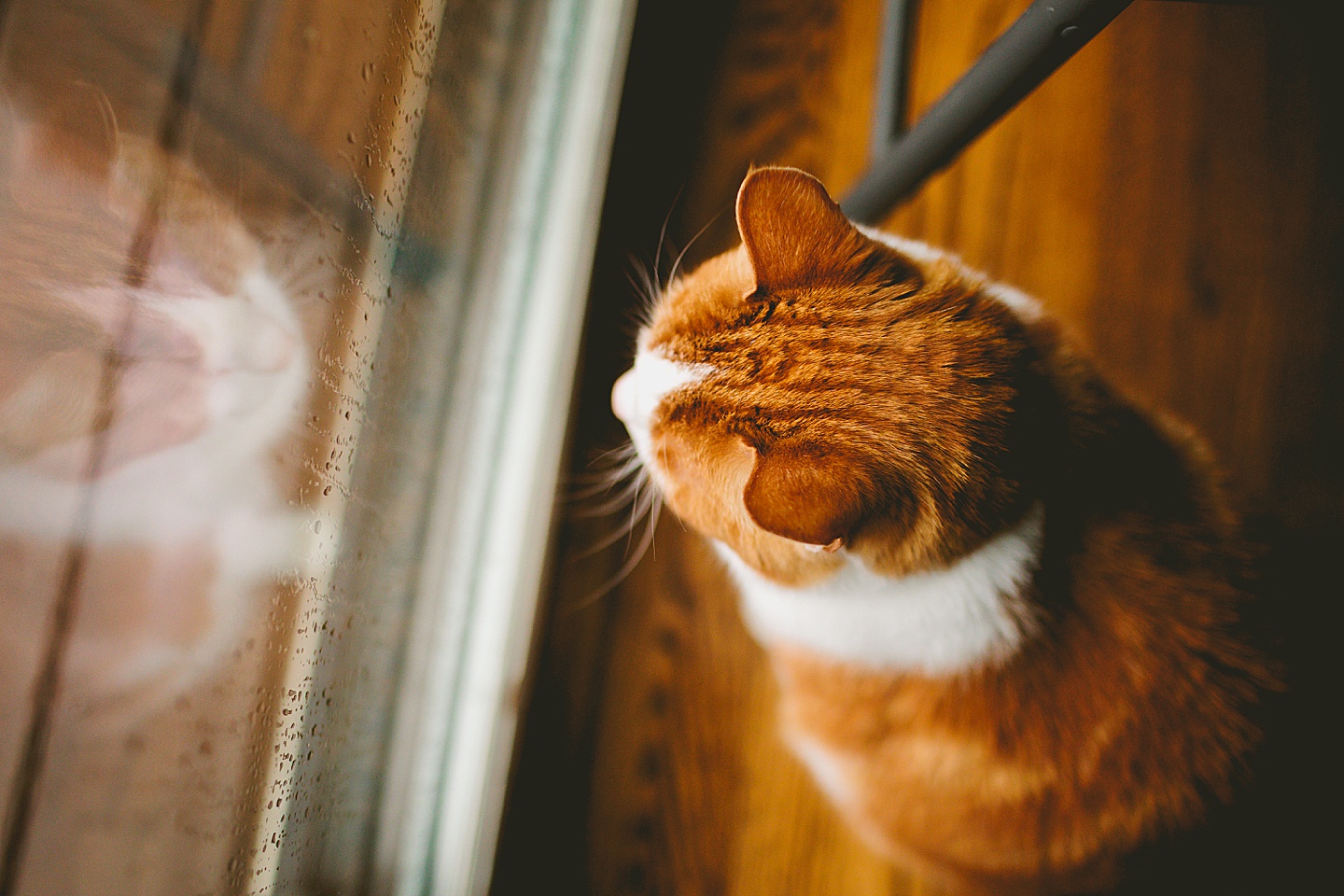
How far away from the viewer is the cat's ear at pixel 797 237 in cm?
64

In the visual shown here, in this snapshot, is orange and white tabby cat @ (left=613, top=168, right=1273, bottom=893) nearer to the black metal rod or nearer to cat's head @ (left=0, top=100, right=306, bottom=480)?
the black metal rod

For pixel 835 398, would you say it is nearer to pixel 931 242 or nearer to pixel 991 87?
pixel 991 87

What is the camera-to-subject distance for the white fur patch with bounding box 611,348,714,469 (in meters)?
0.70

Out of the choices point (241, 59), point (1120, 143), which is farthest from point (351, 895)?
point (1120, 143)

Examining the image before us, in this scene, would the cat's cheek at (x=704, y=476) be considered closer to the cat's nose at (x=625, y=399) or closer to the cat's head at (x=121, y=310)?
the cat's nose at (x=625, y=399)

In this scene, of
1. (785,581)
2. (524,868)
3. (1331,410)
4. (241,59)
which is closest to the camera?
(241,59)

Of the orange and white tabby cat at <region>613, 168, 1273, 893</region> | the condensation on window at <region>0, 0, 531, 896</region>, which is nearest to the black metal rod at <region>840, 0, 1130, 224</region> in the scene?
the orange and white tabby cat at <region>613, 168, 1273, 893</region>

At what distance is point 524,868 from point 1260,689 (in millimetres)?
1038

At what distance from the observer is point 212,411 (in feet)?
2.23

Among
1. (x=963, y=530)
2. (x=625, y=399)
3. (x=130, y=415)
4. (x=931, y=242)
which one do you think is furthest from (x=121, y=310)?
(x=931, y=242)

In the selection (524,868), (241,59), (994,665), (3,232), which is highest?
(241,59)

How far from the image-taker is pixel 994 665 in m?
0.71

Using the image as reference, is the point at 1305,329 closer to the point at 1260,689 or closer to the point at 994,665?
the point at 1260,689

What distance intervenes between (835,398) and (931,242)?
2.76ft
